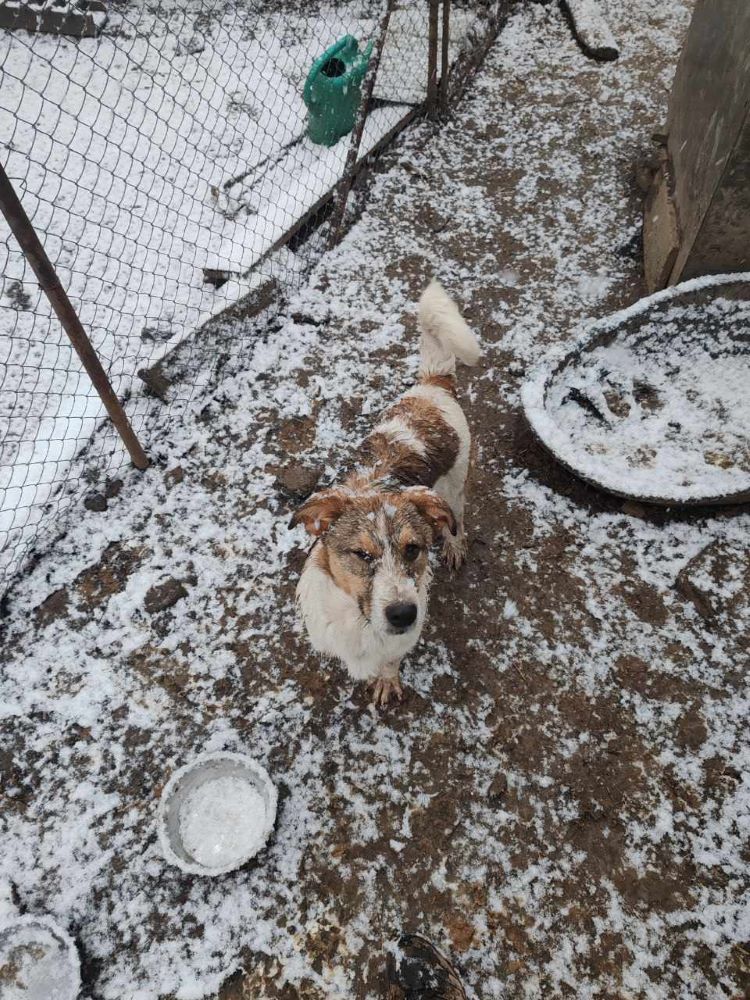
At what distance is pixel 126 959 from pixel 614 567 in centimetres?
349

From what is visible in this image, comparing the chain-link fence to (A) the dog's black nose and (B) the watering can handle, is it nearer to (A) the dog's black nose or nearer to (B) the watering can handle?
(B) the watering can handle

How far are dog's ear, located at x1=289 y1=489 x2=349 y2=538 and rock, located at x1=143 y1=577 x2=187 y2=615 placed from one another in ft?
5.09

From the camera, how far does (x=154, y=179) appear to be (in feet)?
21.0

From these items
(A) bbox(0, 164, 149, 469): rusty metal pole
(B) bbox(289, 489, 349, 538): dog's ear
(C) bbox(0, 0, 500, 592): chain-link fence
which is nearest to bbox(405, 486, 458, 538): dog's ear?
(B) bbox(289, 489, 349, 538): dog's ear

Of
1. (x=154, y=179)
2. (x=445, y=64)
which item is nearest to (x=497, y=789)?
(x=154, y=179)

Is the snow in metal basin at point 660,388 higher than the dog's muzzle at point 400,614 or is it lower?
higher

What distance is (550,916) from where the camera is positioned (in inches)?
107

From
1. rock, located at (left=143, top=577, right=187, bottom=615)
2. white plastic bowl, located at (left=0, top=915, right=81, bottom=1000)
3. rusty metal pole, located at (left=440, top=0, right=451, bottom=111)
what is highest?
rusty metal pole, located at (left=440, top=0, right=451, bottom=111)

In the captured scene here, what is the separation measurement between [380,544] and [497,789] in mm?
1626

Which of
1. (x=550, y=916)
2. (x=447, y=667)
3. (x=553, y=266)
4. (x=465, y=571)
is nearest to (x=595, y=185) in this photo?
(x=553, y=266)

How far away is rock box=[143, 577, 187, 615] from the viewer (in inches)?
146

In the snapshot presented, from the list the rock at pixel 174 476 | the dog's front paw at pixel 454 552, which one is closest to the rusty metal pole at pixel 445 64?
the rock at pixel 174 476

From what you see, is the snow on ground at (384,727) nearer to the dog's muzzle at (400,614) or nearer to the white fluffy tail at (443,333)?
the white fluffy tail at (443,333)

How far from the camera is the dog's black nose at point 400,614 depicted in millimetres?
2357
